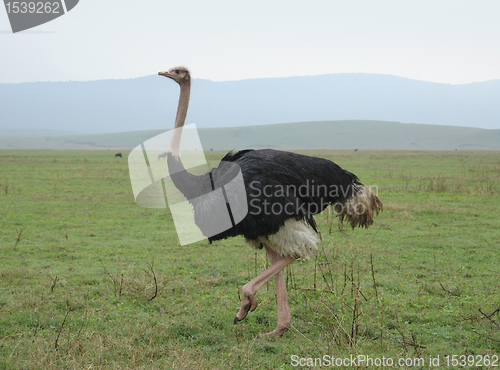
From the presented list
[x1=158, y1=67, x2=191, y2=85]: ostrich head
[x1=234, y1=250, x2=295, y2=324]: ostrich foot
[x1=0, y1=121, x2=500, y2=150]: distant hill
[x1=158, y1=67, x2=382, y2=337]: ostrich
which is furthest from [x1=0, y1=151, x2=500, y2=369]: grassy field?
[x1=0, y1=121, x2=500, y2=150]: distant hill

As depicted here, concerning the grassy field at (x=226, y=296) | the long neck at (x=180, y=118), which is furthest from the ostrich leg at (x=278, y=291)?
the long neck at (x=180, y=118)

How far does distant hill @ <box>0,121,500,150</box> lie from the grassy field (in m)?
91.8

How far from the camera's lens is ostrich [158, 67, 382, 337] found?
13.5 feet

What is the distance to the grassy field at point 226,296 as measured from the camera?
391cm

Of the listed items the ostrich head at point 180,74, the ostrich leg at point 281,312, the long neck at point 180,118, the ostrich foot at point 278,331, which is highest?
the ostrich head at point 180,74

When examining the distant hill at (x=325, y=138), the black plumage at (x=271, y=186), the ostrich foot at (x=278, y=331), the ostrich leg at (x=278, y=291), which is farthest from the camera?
the distant hill at (x=325, y=138)

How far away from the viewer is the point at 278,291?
4477mm

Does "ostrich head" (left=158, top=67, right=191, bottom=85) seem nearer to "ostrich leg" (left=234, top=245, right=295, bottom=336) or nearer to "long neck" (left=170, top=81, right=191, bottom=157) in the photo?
"long neck" (left=170, top=81, right=191, bottom=157)

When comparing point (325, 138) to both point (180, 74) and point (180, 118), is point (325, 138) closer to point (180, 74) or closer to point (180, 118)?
point (180, 74)

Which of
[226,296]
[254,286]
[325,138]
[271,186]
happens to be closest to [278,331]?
[254,286]

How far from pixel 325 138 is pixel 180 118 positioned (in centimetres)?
11415

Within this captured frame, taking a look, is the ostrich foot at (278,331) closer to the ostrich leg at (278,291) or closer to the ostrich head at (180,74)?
the ostrich leg at (278,291)

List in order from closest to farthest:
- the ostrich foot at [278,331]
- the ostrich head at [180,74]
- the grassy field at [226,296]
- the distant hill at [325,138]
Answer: the grassy field at [226,296]
the ostrich foot at [278,331]
the ostrich head at [180,74]
the distant hill at [325,138]

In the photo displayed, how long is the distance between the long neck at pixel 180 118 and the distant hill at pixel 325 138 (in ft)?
313
